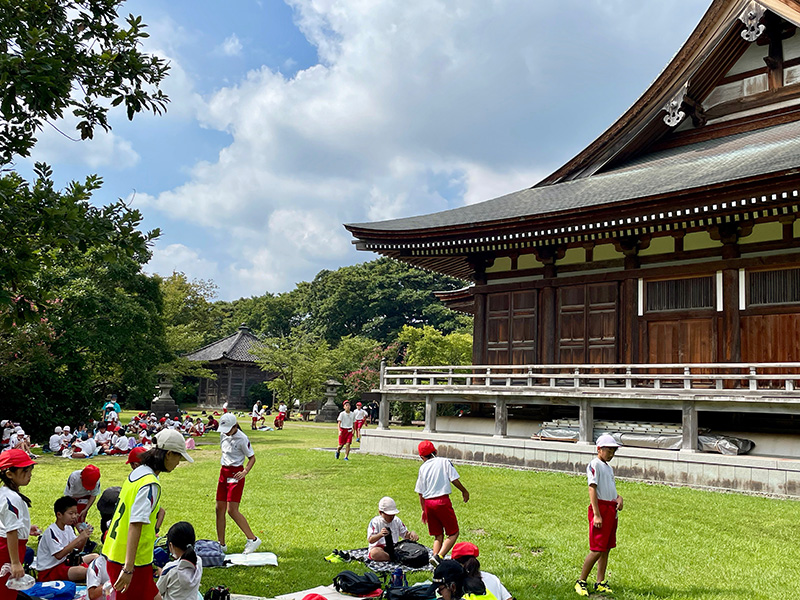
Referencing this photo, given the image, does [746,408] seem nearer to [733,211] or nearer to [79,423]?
[733,211]

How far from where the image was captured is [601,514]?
6.83 metres

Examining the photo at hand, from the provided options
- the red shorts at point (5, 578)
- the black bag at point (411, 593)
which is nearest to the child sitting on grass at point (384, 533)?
the black bag at point (411, 593)

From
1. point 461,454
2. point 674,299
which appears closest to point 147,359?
point 461,454

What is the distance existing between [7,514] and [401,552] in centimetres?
437

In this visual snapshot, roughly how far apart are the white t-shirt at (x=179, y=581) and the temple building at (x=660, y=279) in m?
11.3

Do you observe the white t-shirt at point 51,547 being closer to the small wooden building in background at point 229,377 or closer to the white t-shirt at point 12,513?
the white t-shirt at point 12,513

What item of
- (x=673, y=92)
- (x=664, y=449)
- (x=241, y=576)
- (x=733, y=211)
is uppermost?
(x=673, y=92)

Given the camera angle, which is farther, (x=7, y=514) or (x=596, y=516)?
(x=596, y=516)

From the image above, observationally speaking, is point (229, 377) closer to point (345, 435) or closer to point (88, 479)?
point (345, 435)

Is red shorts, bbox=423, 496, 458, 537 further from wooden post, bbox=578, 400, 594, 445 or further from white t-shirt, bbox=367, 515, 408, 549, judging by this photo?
wooden post, bbox=578, 400, 594, 445

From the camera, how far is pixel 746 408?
13422 millimetres

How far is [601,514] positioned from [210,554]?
4.52 meters

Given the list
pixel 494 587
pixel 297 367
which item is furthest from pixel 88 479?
pixel 297 367

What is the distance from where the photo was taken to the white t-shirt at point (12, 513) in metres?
5.17
